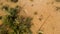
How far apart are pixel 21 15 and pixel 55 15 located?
520 mm

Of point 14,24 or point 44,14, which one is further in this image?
point 44,14

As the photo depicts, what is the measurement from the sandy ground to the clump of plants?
A: 9 centimetres

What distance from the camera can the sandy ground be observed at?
210cm

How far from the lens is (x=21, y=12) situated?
2320 mm

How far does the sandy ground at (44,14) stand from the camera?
2102 mm

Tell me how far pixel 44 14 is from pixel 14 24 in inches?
19.6

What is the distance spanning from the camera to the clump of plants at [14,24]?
2.06 metres

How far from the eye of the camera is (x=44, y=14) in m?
2.26

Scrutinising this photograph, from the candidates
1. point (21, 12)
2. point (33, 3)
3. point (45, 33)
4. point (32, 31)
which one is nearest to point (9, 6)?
point (21, 12)

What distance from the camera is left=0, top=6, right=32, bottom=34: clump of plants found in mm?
2062

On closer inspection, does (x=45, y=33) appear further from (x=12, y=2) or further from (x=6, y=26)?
(x=12, y=2)

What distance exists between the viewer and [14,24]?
2082 mm

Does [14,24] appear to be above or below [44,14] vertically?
below

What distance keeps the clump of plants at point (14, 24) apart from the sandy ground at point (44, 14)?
9 centimetres
